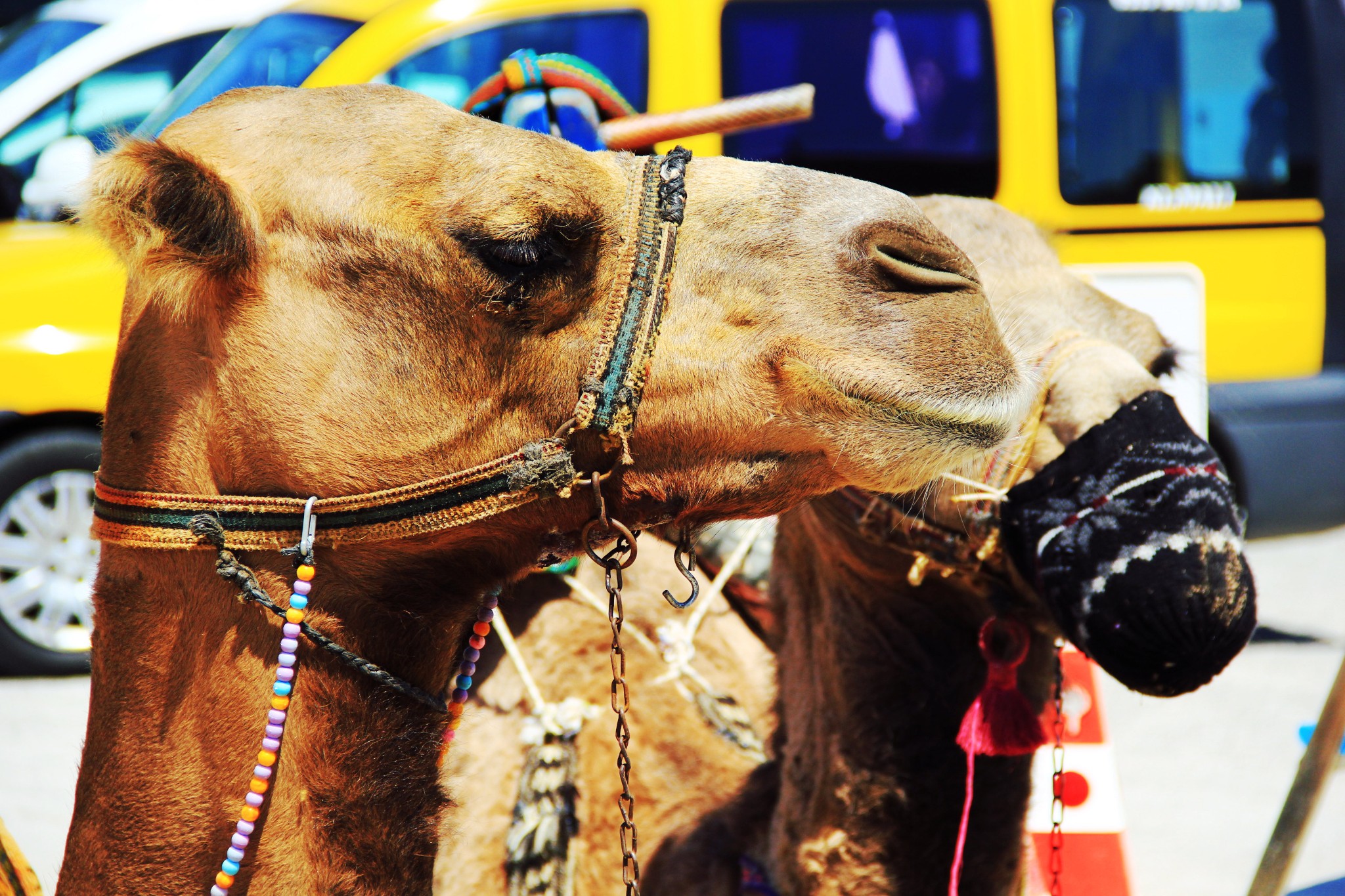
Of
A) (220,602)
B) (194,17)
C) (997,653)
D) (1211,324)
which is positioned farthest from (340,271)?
(1211,324)

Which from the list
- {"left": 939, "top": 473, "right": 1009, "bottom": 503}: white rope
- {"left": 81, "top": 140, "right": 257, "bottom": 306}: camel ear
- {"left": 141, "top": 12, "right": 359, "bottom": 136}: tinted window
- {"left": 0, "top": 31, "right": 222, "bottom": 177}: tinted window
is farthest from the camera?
{"left": 0, "top": 31, "right": 222, "bottom": 177}: tinted window

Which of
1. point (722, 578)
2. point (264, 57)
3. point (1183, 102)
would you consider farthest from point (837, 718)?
point (1183, 102)

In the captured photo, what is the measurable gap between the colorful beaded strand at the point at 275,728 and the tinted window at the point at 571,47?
4.59m

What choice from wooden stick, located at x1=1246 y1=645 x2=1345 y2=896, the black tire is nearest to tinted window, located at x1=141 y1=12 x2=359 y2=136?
the black tire

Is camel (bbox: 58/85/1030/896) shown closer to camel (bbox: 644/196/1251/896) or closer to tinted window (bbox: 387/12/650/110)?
camel (bbox: 644/196/1251/896)

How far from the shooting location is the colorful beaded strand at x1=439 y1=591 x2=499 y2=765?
1506 mm

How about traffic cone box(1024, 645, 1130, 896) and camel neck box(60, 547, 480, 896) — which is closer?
camel neck box(60, 547, 480, 896)

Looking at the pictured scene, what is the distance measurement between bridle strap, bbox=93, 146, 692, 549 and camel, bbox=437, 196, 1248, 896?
0.79 metres

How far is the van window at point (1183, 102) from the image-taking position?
604cm

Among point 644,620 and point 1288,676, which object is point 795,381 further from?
point 1288,676

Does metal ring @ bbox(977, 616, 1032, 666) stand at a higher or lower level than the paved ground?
higher

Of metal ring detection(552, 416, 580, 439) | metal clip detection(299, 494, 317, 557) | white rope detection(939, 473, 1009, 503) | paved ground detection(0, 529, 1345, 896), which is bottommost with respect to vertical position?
paved ground detection(0, 529, 1345, 896)

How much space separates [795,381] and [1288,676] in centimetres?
526

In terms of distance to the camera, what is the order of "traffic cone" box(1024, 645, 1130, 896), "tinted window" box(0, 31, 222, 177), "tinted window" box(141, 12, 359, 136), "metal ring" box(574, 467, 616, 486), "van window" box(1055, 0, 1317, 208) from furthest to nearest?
"van window" box(1055, 0, 1317, 208) < "tinted window" box(0, 31, 222, 177) < "tinted window" box(141, 12, 359, 136) < "traffic cone" box(1024, 645, 1130, 896) < "metal ring" box(574, 467, 616, 486)
